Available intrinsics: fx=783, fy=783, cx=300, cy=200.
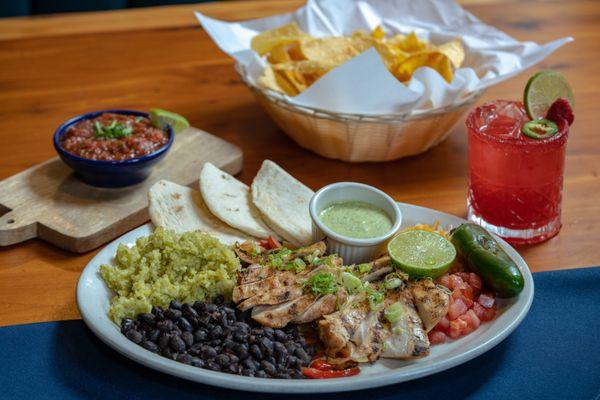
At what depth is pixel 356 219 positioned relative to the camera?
3043 mm

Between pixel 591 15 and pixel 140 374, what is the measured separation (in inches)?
164

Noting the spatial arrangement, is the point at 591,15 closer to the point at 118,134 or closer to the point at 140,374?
the point at 118,134

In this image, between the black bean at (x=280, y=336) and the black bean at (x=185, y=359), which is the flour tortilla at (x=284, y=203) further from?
the black bean at (x=185, y=359)

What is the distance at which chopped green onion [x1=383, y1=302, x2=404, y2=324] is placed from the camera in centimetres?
250

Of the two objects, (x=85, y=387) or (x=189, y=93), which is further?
(x=189, y=93)

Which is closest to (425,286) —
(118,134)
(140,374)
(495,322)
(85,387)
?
(495,322)

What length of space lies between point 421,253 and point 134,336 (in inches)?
40.2

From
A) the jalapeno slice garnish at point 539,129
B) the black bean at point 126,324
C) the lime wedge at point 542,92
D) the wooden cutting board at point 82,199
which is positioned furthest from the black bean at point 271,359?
the lime wedge at point 542,92

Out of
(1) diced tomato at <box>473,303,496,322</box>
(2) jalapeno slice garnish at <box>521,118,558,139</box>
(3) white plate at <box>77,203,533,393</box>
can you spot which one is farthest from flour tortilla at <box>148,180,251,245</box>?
(2) jalapeno slice garnish at <box>521,118,558,139</box>

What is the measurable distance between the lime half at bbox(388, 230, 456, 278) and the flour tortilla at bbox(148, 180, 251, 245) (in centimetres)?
64

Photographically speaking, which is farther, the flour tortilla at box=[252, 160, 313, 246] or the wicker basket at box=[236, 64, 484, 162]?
the wicker basket at box=[236, 64, 484, 162]

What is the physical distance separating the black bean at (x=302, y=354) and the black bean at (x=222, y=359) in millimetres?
221

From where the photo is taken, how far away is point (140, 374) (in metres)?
2.47

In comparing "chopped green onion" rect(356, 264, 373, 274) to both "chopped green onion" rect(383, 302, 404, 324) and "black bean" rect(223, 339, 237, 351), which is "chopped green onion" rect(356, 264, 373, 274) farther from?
"black bean" rect(223, 339, 237, 351)
